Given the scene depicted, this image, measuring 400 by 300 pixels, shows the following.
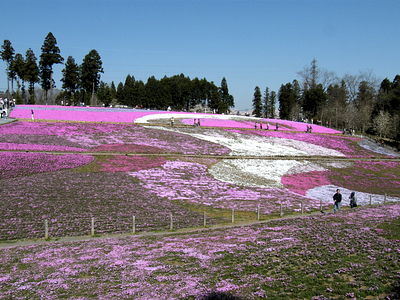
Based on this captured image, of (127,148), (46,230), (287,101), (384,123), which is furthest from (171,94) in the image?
(46,230)

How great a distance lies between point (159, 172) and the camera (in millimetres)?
41562

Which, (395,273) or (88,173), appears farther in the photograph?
(88,173)

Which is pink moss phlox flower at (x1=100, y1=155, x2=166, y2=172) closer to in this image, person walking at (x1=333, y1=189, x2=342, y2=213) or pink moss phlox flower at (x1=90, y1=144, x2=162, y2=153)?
pink moss phlox flower at (x1=90, y1=144, x2=162, y2=153)

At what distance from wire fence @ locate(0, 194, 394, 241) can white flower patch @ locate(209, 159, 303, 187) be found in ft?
38.5

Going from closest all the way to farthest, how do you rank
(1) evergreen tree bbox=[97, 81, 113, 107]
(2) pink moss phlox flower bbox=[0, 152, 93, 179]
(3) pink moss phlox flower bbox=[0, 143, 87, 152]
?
(2) pink moss phlox flower bbox=[0, 152, 93, 179] < (3) pink moss phlox flower bbox=[0, 143, 87, 152] < (1) evergreen tree bbox=[97, 81, 113, 107]

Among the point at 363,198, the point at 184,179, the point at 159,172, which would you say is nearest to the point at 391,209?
the point at 363,198

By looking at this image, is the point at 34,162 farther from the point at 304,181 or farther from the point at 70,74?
the point at 70,74

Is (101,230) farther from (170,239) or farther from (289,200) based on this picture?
(289,200)

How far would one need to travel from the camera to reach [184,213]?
29.0 m

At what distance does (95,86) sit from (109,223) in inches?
4348

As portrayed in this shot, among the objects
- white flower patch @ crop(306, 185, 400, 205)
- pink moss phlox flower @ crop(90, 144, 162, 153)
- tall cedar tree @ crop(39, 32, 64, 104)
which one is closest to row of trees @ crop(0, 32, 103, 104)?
tall cedar tree @ crop(39, 32, 64, 104)

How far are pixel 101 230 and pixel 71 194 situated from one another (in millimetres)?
7821

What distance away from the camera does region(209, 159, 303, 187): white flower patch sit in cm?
4272

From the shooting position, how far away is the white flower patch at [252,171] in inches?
1682
